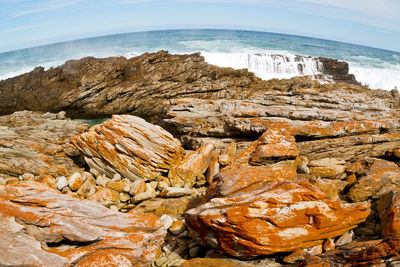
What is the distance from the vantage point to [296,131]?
513 inches

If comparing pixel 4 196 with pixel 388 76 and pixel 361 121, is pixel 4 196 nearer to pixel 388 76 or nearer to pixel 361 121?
pixel 361 121

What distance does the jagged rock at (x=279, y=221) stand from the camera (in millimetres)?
6391

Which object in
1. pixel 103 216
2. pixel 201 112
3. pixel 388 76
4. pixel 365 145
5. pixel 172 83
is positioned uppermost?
pixel 388 76

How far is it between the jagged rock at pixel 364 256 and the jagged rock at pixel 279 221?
914 mm

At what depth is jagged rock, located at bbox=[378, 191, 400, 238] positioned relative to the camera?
5.65m

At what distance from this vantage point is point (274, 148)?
11.7 m

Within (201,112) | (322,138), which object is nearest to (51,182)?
(201,112)

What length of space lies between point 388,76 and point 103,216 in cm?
7565

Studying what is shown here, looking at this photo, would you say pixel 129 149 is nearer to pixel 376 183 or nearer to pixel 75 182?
pixel 75 182

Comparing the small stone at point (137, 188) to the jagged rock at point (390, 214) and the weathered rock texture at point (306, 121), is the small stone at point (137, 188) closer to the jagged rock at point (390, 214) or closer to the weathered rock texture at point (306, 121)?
the weathered rock texture at point (306, 121)

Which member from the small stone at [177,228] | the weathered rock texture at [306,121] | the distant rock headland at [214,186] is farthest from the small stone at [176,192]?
the weathered rock texture at [306,121]

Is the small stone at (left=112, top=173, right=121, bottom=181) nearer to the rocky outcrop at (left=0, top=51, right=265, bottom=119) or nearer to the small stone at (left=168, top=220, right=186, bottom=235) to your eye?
the small stone at (left=168, top=220, right=186, bottom=235)

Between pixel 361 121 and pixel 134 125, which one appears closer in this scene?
pixel 361 121

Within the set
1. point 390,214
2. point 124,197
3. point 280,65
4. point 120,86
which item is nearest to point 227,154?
point 124,197
